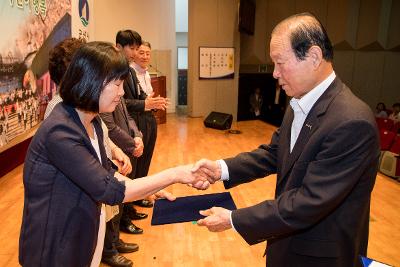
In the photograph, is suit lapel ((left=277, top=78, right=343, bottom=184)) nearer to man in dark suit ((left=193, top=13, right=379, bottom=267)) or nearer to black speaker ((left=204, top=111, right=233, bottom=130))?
man in dark suit ((left=193, top=13, right=379, bottom=267))

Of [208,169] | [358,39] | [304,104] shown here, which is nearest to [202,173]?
[208,169]

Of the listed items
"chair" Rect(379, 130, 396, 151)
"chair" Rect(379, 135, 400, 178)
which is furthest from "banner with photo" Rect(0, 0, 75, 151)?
"chair" Rect(379, 130, 396, 151)

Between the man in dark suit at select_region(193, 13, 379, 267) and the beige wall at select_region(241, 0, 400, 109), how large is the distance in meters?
9.29

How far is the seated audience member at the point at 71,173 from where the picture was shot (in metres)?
1.26

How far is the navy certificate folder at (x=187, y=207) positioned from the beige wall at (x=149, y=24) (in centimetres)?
768

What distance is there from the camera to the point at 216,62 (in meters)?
9.77

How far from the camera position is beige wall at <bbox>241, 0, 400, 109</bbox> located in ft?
31.9

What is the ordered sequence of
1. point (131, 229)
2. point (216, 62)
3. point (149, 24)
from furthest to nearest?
1. point (216, 62)
2. point (149, 24)
3. point (131, 229)

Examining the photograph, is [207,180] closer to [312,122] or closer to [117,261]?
[312,122]

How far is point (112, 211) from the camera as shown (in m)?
2.01

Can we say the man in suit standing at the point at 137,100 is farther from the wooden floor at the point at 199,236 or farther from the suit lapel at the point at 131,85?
the wooden floor at the point at 199,236

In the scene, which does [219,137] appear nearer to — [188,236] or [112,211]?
[188,236]

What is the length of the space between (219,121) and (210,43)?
2.61 metres

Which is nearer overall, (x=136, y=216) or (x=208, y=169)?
(x=208, y=169)
